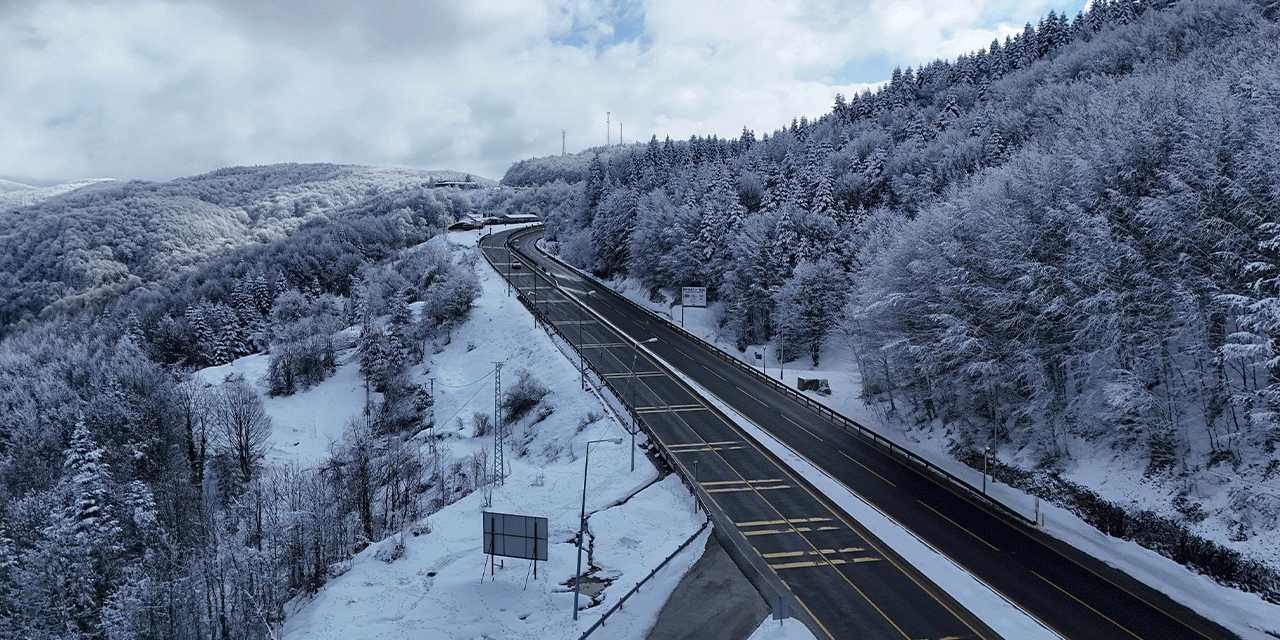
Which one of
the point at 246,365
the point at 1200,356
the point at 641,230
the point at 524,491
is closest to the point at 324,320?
the point at 246,365

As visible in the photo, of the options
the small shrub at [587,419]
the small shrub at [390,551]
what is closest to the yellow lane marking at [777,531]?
the small shrub at [390,551]

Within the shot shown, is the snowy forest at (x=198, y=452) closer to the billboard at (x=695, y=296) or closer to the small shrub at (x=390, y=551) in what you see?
the small shrub at (x=390, y=551)

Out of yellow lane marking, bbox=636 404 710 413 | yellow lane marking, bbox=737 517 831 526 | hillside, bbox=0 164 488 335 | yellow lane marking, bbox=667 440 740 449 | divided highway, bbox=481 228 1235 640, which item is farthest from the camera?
hillside, bbox=0 164 488 335

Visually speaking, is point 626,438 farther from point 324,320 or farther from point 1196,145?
point 324,320

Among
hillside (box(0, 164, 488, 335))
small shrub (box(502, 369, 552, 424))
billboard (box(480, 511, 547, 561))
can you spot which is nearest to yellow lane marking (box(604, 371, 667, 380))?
small shrub (box(502, 369, 552, 424))

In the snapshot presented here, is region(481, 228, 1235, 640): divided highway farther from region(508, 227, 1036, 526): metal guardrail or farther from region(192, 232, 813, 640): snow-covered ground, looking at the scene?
region(192, 232, 813, 640): snow-covered ground
